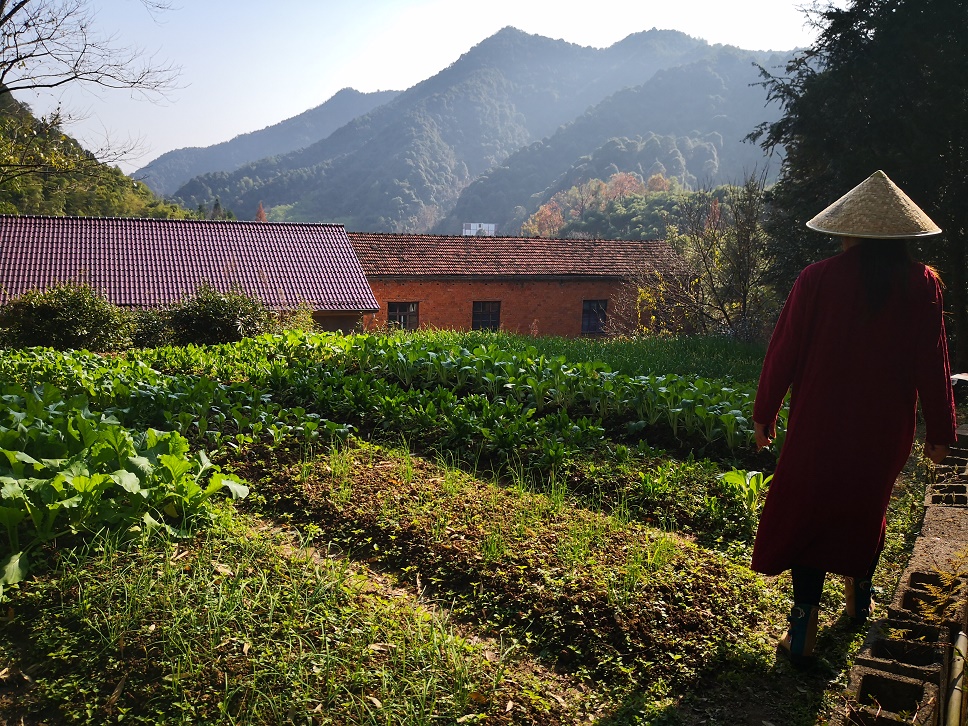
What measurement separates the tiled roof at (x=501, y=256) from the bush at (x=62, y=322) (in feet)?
46.5

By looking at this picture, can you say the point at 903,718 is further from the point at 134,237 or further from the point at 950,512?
the point at 134,237

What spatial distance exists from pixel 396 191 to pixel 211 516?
105050 mm

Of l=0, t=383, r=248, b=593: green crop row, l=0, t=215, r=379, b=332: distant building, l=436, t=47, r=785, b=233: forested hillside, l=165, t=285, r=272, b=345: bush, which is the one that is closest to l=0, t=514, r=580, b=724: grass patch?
l=0, t=383, r=248, b=593: green crop row

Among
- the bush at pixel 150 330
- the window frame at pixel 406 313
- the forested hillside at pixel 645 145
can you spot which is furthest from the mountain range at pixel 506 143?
the bush at pixel 150 330

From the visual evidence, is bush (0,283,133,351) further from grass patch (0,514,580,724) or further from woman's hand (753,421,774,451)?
woman's hand (753,421,774,451)

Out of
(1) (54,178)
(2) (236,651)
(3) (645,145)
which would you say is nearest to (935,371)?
(2) (236,651)

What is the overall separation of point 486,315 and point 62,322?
729 inches

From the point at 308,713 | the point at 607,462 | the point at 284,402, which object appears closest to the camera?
the point at 308,713

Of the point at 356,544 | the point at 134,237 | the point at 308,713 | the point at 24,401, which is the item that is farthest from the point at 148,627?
the point at 134,237

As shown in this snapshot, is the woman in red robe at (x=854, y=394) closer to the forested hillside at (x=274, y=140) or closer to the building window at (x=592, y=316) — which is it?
the building window at (x=592, y=316)

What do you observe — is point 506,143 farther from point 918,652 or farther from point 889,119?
point 918,652

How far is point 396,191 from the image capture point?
10562 cm

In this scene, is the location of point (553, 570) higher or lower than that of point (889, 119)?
lower

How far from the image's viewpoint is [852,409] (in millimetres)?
3064
